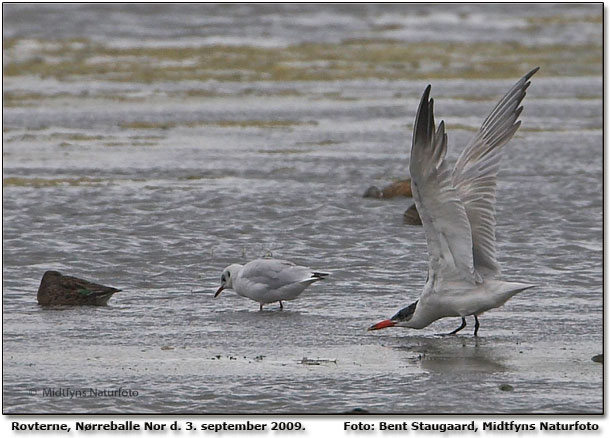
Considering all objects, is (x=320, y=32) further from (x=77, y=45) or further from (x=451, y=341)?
(x=451, y=341)

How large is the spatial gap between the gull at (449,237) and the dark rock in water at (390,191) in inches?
170

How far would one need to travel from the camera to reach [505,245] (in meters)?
11.7

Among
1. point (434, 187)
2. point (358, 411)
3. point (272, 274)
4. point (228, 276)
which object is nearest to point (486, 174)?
point (434, 187)

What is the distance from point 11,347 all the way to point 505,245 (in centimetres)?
479

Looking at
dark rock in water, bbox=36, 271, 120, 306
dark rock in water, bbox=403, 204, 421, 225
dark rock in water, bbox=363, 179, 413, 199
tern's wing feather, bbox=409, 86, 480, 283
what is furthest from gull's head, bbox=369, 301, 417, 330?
dark rock in water, bbox=363, 179, 413, 199

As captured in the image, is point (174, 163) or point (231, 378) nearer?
point (231, 378)

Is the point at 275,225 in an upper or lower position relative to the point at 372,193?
lower

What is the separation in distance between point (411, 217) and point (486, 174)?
10.0 ft

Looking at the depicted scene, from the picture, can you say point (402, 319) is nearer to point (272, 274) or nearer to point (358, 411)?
point (272, 274)

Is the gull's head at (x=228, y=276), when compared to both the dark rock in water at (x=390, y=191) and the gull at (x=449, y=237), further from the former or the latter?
the dark rock in water at (x=390, y=191)

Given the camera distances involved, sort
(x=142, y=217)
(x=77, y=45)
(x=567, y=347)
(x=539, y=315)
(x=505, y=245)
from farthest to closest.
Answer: (x=77, y=45) < (x=142, y=217) < (x=505, y=245) < (x=539, y=315) < (x=567, y=347)

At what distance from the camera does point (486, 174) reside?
9414 millimetres

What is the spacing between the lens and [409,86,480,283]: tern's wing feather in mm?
8273

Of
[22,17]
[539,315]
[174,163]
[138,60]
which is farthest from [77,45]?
[539,315]
